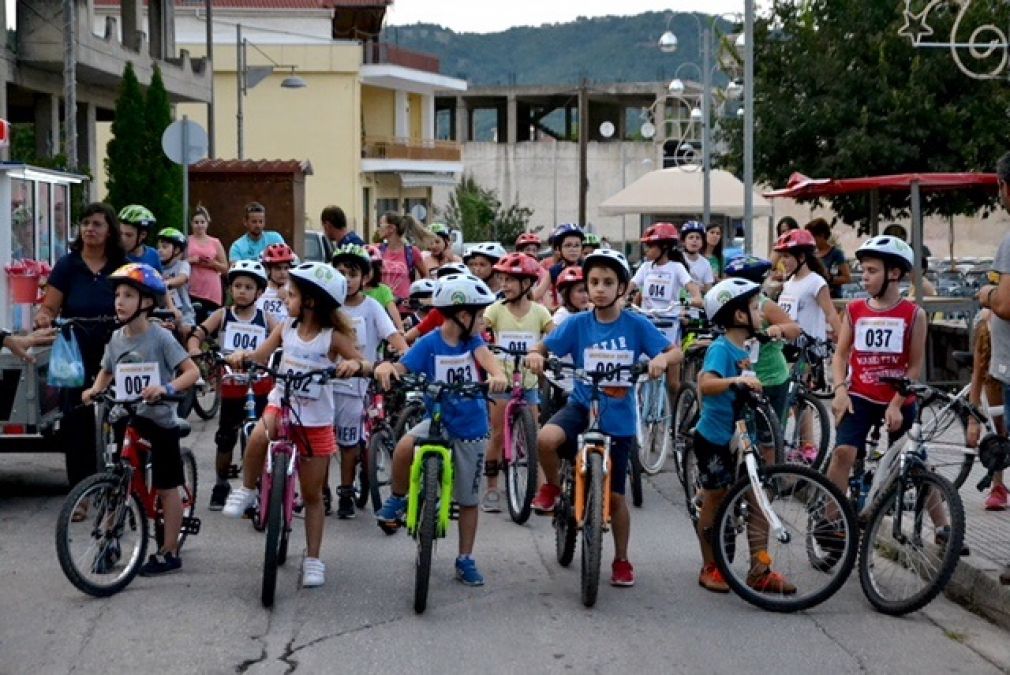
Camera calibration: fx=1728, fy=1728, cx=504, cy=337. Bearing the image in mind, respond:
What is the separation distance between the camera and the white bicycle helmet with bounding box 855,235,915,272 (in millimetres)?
9219

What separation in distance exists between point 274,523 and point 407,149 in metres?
57.1

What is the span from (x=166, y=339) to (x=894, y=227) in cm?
1392

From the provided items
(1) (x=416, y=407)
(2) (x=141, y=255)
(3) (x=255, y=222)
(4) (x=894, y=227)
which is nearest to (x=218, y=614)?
(1) (x=416, y=407)

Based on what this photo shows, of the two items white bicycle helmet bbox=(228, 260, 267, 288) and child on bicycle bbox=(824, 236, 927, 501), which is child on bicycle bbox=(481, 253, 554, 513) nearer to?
white bicycle helmet bbox=(228, 260, 267, 288)

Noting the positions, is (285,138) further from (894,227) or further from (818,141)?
(894,227)

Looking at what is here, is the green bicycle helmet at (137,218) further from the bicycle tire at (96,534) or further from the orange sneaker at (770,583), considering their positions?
the orange sneaker at (770,583)

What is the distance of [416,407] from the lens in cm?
1158

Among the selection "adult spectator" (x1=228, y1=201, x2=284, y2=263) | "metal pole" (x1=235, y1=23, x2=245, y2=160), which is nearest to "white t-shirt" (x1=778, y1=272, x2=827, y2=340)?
"adult spectator" (x1=228, y1=201, x2=284, y2=263)

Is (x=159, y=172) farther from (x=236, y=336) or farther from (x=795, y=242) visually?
(x=795, y=242)

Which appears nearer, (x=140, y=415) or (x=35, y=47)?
(x=140, y=415)

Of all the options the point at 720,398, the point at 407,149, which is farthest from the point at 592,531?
the point at 407,149

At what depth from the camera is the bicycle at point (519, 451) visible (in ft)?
36.6

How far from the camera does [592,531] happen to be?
8.52 m

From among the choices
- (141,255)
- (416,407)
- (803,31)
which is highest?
(803,31)
